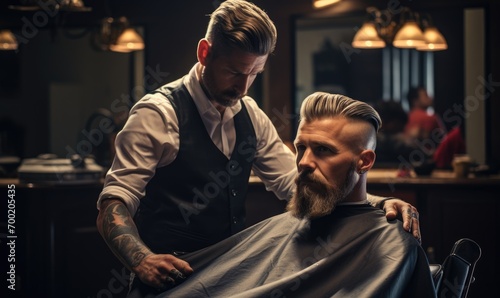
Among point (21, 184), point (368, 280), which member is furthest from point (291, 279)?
point (21, 184)

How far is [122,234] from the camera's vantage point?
1.99 m

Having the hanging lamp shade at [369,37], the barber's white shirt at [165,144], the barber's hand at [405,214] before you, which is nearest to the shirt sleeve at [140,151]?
the barber's white shirt at [165,144]

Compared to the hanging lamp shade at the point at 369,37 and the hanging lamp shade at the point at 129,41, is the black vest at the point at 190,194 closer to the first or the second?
the hanging lamp shade at the point at 369,37

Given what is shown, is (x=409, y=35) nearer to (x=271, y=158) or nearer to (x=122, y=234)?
(x=271, y=158)

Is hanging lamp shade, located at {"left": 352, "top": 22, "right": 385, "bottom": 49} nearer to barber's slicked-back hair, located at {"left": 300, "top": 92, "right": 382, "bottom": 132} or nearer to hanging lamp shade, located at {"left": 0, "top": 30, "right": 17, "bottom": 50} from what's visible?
hanging lamp shade, located at {"left": 0, "top": 30, "right": 17, "bottom": 50}

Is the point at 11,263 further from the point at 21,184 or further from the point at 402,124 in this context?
the point at 402,124

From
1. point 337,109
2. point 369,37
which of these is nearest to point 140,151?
point 337,109

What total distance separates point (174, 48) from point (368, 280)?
4745 millimetres

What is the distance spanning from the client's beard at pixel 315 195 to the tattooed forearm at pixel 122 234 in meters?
0.44

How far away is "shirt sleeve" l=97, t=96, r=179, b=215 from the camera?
6.97 feet

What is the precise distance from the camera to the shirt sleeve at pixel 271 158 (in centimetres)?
251

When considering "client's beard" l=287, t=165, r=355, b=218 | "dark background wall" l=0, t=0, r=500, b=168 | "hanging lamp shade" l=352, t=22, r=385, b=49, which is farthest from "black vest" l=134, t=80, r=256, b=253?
→ "hanging lamp shade" l=352, t=22, r=385, b=49

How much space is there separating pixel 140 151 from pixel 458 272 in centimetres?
94

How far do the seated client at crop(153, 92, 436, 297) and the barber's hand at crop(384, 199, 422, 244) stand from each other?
2 centimetres
